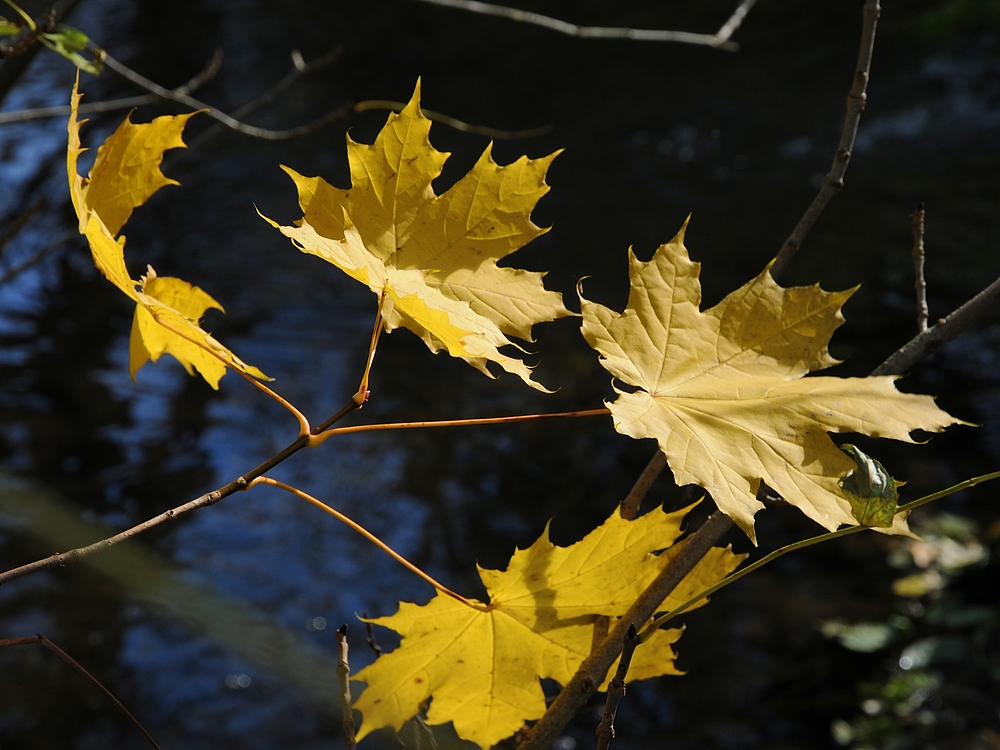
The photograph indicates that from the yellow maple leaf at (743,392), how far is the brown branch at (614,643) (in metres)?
0.06

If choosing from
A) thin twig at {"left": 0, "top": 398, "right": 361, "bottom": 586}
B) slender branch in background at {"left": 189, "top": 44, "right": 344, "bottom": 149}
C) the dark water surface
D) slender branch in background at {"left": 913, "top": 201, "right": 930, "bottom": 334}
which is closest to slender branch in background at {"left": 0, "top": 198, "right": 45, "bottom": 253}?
slender branch in background at {"left": 189, "top": 44, "right": 344, "bottom": 149}

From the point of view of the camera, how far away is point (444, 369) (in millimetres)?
3652

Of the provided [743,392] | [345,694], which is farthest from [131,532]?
[743,392]

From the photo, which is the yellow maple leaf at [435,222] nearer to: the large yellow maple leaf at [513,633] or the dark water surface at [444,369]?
the large yellow maple leaf at [513,633]

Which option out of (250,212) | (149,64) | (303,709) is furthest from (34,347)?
(149,64)

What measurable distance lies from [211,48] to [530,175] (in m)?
5.79

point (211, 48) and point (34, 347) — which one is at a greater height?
point (211, 48)

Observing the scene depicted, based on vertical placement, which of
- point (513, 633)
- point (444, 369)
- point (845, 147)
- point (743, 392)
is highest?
point (845, 147)

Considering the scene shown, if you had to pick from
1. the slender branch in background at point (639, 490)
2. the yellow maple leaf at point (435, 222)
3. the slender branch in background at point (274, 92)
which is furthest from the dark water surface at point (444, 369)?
the yellow maple leaf at point (435, 222)

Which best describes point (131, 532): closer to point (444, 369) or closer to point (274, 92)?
point (274, 92)

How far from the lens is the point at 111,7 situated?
20.6 feet

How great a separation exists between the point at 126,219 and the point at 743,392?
494 millimetres

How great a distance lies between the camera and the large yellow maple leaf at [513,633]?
61 cm

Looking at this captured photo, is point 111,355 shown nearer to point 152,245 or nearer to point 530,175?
point 152,245
